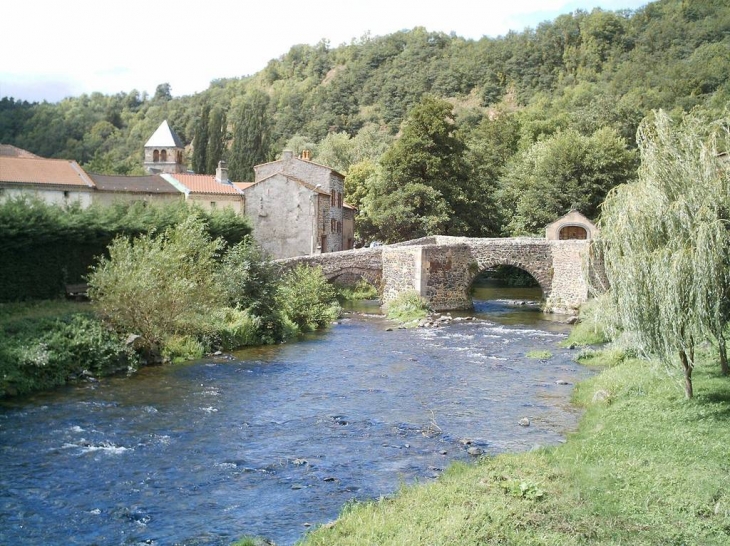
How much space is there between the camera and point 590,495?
1048cm

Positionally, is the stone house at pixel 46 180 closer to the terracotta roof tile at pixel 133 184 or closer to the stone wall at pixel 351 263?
the terracotta roof tile at pixel 133 184

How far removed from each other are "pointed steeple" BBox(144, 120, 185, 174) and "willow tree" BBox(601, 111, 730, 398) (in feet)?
178

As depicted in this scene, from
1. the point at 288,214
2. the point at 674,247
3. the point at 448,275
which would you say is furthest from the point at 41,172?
the point at 674,247

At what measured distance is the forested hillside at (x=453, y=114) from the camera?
4625 cm

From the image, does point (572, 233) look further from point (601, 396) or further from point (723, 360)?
point (723, 360)

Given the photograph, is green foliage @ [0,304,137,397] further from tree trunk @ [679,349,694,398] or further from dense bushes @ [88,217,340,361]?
tree trunk @ [679,349,694,398]

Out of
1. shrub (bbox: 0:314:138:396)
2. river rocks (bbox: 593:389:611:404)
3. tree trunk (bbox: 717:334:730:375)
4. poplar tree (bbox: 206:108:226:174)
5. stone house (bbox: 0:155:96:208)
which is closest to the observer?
tree trunk (bbox: 717:334:730:375)

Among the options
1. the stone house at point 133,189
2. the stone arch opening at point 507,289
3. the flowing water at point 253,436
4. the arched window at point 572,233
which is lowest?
the flowing water at point 253,436

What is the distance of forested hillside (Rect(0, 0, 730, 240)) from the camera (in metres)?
46.2

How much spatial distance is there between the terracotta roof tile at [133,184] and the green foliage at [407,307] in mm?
16988

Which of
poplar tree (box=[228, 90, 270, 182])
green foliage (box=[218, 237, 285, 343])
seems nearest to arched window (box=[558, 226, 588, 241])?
green foliage (box=[218, 237, 285, 343])

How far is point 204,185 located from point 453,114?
23.4m

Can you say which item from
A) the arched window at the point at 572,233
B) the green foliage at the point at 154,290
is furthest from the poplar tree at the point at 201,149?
the green foliage at the point at 154,290

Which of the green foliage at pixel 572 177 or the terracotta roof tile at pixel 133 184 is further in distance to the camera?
the green foliage at pixel 572 177
